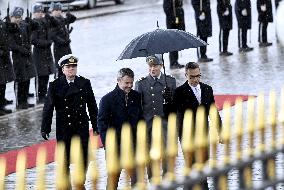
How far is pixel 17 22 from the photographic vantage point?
18.7 meters

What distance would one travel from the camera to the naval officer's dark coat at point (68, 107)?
11320mm

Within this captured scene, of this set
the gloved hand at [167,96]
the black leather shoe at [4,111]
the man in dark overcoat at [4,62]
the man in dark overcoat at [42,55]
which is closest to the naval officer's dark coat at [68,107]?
the gloved hand at [167,96]

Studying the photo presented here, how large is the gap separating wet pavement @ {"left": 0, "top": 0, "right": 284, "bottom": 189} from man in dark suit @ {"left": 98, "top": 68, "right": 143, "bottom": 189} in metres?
1.08

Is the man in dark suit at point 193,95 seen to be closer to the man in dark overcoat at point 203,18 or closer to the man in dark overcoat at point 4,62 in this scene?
the man in dark overcoat at point 4,62

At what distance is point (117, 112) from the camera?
10.7 m

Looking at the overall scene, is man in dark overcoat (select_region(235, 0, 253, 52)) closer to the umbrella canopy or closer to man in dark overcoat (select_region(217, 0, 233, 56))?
man in dark overcoat (select_region(217, 0, 233, 56))

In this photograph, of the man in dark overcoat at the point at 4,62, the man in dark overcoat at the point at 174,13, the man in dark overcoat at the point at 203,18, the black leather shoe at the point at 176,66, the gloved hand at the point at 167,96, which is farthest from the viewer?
the man in dark overcoat at the point at 203,18

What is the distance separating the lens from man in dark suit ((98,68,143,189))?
10.7 m

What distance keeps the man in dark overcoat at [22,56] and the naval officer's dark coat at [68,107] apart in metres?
7.20

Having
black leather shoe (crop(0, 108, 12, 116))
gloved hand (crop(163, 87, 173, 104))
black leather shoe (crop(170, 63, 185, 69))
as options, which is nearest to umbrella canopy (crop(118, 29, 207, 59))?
gloved hand (crop(163, 87, 173, 104))

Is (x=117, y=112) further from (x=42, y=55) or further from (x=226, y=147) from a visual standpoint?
(x=42, y=55)

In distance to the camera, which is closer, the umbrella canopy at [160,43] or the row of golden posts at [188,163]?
the row of golden posts at [188,163]

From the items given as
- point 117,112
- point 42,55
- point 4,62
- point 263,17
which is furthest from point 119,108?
point 263,17

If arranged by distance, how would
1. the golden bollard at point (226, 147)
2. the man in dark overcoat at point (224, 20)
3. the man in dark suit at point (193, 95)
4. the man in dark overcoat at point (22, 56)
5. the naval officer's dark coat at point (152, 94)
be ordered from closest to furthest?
the golden bollard at point (226, 147) < the man in dark suit at point (193, 95) < the naval officer's dark coat at point (152, 94) < the man in dark overcoat at point (22, 56) < the man in dark overcoat at point (224, 20)
